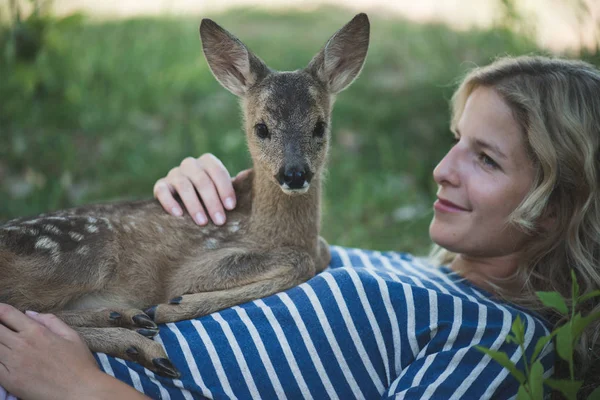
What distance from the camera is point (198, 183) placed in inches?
109

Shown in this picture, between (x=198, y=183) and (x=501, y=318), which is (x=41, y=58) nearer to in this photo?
(x=198, y=183)

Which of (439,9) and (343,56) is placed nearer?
(343,56)

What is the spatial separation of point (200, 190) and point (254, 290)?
1.87 feet

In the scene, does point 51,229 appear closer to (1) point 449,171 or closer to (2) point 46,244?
(2) point 46,244

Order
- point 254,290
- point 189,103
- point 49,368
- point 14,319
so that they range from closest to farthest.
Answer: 1. point 49,368
2. point 14,319
3. point 254,290
4. point 189,103

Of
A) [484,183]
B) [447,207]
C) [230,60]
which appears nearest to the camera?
[484,183]

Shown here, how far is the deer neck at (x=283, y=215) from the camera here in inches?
109

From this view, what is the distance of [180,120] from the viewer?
5.25 meters

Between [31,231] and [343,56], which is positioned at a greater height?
[343,56]

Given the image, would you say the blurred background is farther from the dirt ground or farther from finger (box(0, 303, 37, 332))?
finger (box(0, 303, 37, 332))

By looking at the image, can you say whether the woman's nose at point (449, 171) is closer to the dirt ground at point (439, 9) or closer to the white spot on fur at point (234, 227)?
the white spot on fur at point (234, 227)

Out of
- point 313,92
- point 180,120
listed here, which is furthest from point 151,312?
point 180,120

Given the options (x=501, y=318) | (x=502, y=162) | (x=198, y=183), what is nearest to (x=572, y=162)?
(x=502, y=162)

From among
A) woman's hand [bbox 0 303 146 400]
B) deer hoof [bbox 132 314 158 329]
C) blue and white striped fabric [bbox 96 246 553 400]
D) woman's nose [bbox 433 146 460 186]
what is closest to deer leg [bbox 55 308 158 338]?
deer hoof [bbox 132 314 158 329]
